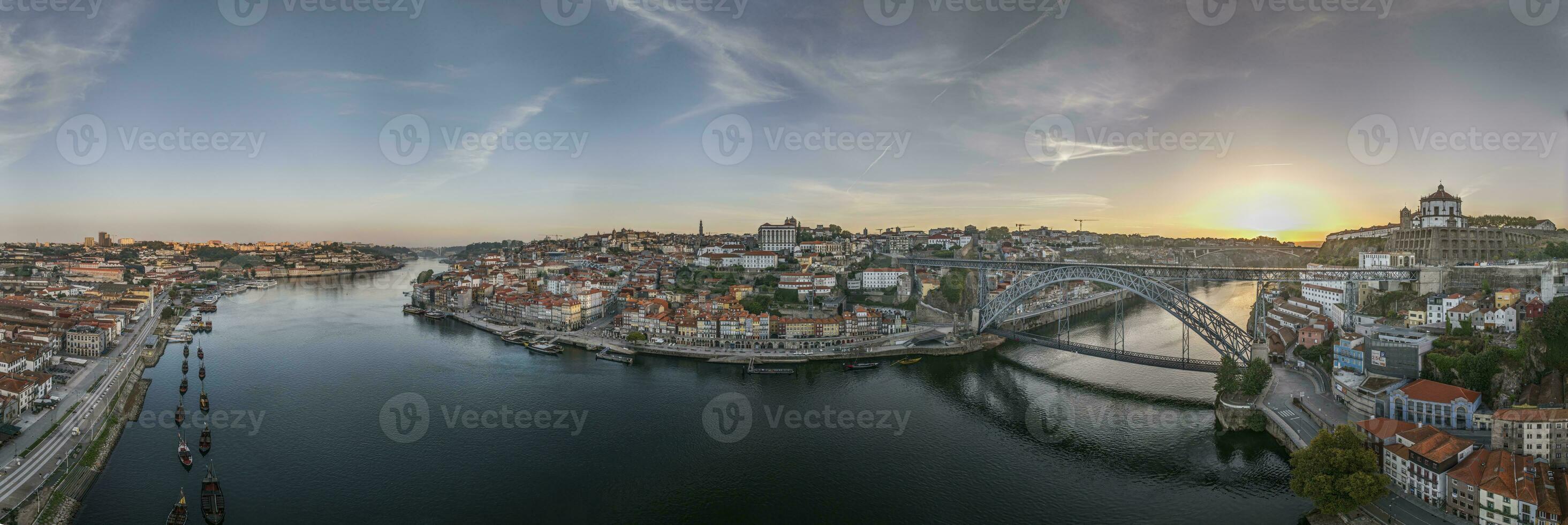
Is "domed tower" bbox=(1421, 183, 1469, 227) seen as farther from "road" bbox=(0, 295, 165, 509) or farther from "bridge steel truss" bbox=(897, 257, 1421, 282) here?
"road" bbox=(0, 295, 165, 509)

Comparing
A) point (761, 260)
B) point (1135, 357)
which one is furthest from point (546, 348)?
point (761, 260)

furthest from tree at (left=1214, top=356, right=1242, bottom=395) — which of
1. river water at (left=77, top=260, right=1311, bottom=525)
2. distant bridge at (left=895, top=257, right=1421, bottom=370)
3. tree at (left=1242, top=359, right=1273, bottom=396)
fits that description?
river water at (left=77, top=260, right=1311, bottom=525)

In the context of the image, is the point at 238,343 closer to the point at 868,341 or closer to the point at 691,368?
the point at 691,368

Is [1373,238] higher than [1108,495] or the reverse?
higher

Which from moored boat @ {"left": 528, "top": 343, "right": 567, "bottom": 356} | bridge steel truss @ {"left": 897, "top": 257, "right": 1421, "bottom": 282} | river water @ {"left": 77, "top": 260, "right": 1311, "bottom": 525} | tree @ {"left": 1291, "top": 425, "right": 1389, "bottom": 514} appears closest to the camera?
tree @ {"left": 1291, "top": 425, "right": 1389, "bottom": 514}

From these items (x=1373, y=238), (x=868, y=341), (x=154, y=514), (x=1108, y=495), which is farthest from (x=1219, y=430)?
(x=1373, y=238)

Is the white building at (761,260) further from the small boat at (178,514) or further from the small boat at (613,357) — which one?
the small boat at (178,514)
